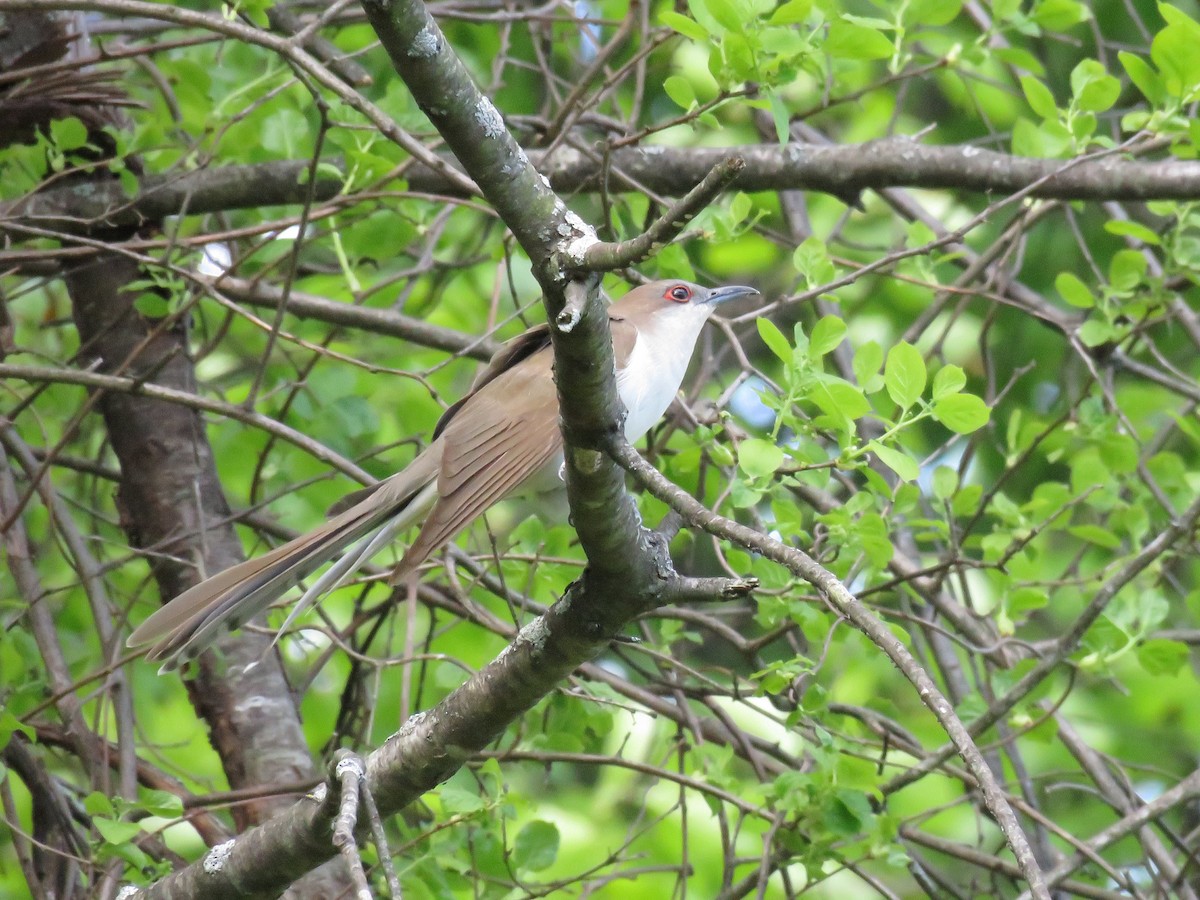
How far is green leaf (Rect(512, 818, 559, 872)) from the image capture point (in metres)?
3.24

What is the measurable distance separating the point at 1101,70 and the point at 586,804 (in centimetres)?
373

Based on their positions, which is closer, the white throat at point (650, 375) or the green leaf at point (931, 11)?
the white throat at point (650, 375)

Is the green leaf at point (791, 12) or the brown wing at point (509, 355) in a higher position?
the green leaf at point (791, 12)

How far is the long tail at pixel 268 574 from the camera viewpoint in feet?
9.47

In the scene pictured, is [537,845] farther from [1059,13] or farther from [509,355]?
[1059,13]

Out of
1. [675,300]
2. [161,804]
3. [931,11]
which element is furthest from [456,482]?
[931,11]

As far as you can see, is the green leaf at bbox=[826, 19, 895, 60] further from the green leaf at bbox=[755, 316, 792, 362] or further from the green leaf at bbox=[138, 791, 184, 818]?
the green leaf at bbox=[138, 791, 184, 818]

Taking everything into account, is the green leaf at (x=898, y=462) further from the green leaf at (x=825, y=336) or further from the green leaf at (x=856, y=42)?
the green leaf at (x=856, y=42)

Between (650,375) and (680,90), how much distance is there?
73 cm

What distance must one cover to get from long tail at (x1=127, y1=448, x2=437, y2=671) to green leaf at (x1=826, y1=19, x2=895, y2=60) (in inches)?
57.0

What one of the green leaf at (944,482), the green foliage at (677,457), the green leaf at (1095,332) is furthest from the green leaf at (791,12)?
the green leaf at (1095,332)

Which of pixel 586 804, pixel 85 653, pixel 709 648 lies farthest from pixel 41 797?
pixel 709 648

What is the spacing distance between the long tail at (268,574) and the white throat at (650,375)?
534 mm

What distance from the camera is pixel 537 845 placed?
10.6 feet
